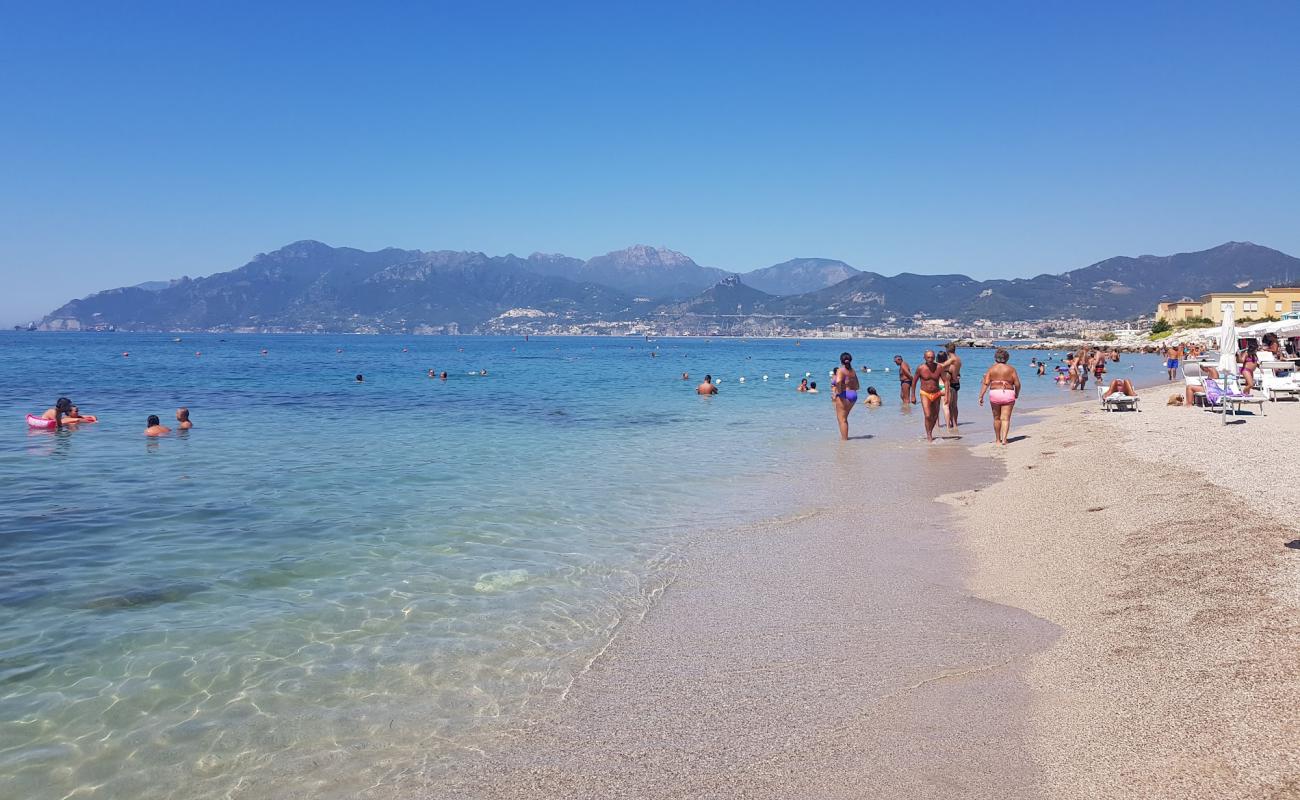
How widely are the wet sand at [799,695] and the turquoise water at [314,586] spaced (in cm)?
44

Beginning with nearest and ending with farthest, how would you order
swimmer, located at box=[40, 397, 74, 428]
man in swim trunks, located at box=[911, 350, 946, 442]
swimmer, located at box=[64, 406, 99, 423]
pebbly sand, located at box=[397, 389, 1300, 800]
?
pebbly sand, located at box=[397, 389, 1300, 800] < man in swim trunks, located at box=[911, 350, 946, 442] < swimmer, located at box=[40, 397, 74, 428] < swimmer, located at box=[64, 406, 99, 423]

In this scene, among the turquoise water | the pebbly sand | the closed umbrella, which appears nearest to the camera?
the pebbly sand

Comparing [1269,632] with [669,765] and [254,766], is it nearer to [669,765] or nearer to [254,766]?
[669,765]

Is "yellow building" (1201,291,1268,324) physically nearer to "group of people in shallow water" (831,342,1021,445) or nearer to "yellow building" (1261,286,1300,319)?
"yellow building" (1261,286,1300,319)

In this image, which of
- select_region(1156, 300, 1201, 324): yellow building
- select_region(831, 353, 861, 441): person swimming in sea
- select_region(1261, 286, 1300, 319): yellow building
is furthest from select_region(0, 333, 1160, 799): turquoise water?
select_region(1156, 300, 1201, 324): yellow building

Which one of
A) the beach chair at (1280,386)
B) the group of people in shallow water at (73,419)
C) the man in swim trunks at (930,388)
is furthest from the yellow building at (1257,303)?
the group of people in shallow water at (73,419)

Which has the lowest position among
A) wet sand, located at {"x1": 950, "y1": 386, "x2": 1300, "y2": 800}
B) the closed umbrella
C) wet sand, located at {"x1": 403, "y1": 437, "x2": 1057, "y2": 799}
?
wet sand, located at {"x1": 403, "y1": 437, "x2": 1057, "y2": 799}

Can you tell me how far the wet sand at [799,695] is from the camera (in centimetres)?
410

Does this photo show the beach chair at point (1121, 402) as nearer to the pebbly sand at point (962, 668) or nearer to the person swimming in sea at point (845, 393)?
the person swimming in sea at point (845, 393)

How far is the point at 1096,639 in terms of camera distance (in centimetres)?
555

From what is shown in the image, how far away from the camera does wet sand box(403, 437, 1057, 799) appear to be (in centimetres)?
410

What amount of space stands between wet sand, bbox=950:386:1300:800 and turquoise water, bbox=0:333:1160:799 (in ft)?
10.5

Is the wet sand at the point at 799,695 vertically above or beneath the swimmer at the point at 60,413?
beneath

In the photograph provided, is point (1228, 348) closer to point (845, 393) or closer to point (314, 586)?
point (845, 393)
